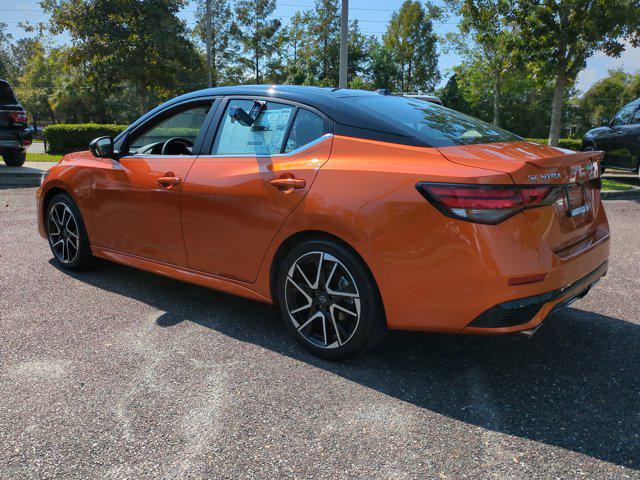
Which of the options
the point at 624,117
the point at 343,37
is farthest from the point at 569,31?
the point at 343,37

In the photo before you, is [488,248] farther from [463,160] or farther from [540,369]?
[540,369]

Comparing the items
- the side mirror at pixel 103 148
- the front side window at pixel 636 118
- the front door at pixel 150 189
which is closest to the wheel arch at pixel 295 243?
the front door at pixel 150 189

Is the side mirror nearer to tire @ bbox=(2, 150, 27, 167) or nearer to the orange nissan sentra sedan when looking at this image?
the orange nissan sentra sedan

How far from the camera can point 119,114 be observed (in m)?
54.2

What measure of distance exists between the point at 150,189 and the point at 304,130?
1342 mm

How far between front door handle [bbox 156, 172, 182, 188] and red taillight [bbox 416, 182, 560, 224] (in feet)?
6.24

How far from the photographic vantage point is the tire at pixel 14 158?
1316 cm

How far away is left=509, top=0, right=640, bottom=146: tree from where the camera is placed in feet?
36.7

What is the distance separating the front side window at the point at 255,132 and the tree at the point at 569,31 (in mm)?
10686

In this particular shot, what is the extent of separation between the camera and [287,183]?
3062 millimetres

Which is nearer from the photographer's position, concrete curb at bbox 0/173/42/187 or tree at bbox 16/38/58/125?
concrete curb at bbox 0/173/42/187

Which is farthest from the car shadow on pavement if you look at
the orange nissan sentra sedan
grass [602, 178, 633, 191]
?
grass [602, 178, 633, 191]

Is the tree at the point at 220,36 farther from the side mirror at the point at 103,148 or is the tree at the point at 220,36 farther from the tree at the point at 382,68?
the side mirror at the point at 103,148

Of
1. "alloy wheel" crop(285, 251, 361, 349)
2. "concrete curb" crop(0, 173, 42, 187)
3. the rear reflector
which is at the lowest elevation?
"concrete curb" crop(0, 173, 42, 187)
